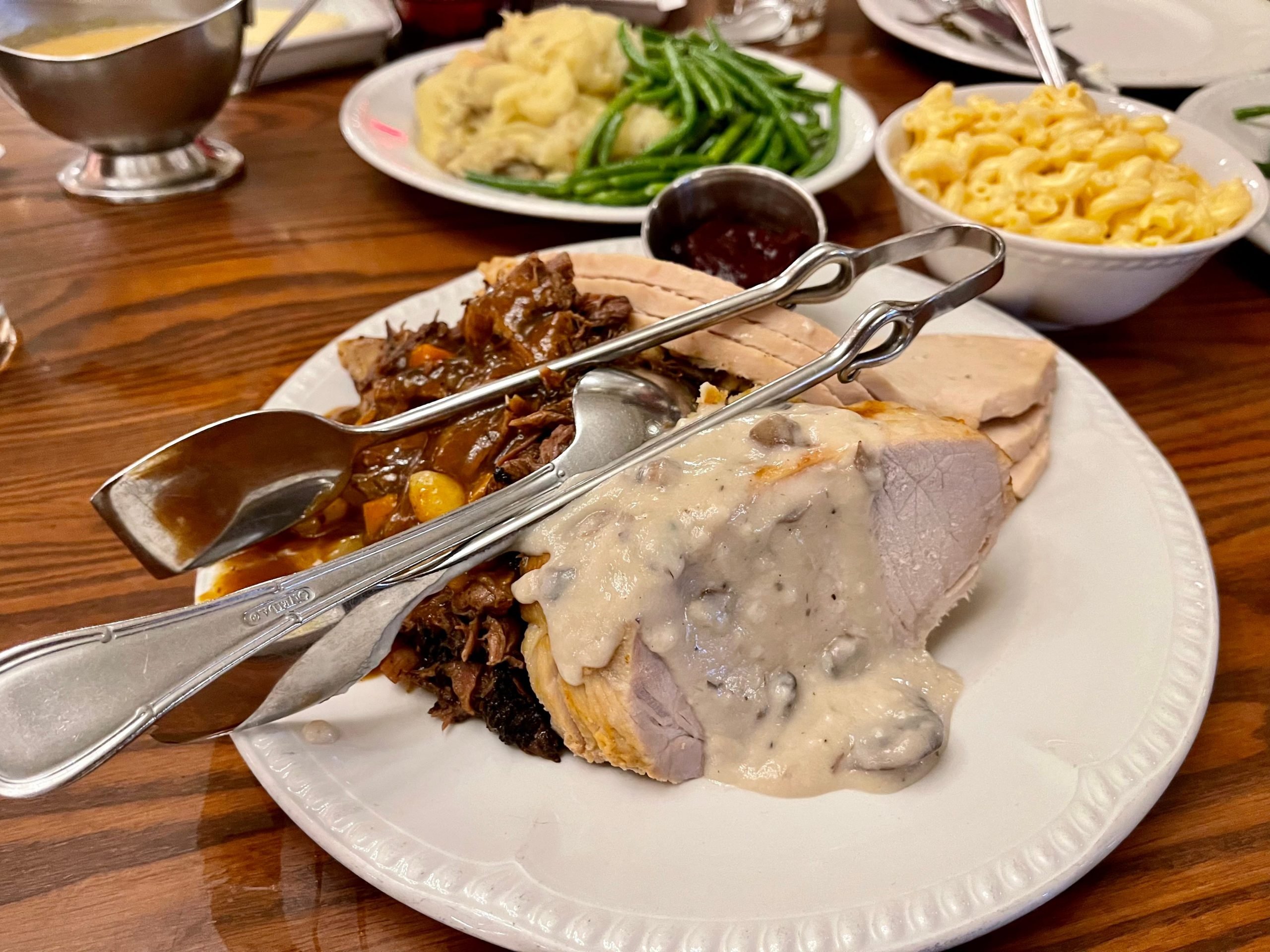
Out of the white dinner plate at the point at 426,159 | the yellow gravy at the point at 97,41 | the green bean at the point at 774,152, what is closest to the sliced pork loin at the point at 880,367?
the white dinner plate at the point at 426,159

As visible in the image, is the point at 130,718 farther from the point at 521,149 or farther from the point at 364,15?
the point at 364,15

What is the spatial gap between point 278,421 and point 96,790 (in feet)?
2.52

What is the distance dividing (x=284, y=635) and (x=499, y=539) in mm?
401

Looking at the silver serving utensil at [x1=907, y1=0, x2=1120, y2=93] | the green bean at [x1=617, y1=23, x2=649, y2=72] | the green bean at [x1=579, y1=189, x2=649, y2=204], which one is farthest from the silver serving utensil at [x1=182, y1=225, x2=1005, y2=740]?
the silver serving utensil at [x1=907, y1=0, x2=1120, y2=93]

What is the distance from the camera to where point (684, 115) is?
11.3ft

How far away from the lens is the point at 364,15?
4391 millimetres

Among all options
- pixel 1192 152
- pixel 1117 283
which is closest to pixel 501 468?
pixel 1117 283

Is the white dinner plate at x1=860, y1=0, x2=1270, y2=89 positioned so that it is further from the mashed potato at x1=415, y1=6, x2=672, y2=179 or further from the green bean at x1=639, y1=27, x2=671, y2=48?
the mashed potato at x1=415, y1=6, x2=672, y2=179

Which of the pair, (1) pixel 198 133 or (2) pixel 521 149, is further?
(1) pixel 198 133

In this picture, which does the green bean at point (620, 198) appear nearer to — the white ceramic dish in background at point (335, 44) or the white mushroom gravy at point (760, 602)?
the white mushroom gravy at point (760, 602)

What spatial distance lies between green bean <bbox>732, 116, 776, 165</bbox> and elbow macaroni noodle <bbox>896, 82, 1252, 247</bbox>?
0.66m

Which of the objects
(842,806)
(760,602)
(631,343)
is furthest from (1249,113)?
(842,806)

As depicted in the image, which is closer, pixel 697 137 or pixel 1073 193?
pixel 1073 193

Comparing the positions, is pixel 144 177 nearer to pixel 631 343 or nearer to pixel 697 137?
pixel 697 137
